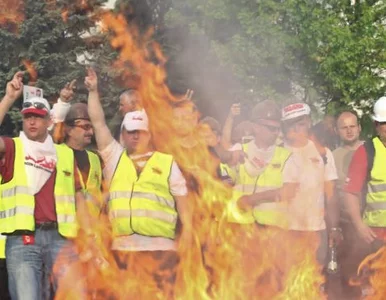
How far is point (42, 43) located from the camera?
22.5 meters

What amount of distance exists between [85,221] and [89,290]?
556 mm

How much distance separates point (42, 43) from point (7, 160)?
55.0 ft

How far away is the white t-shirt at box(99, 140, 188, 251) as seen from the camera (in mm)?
6469

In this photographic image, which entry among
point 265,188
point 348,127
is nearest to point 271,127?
point 265,188

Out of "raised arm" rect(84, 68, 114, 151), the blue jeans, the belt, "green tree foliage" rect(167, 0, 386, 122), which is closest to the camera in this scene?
the blue jeans

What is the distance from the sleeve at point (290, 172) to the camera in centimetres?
748

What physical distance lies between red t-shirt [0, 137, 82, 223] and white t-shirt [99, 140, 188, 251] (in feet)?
1.76

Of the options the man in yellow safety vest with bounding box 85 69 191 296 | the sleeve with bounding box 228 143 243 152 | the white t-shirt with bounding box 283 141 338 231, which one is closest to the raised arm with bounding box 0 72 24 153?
A: the man in yellow safety vest with bounding box 85 69 191 296

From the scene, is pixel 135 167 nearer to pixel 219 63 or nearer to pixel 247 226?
pixel 247 226

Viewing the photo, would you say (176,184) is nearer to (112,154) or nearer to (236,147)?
(112,154)

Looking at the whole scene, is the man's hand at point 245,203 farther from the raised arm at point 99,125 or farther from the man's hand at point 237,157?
the raised arm at point 99,125

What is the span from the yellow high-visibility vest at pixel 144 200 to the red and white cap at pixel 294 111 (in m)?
1.48

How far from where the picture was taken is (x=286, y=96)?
1383cm

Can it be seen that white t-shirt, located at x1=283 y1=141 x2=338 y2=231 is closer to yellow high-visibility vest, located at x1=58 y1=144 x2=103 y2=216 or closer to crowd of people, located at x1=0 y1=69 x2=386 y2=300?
crowd of people, located at x1=0 y1=69 x2=386 y2=300
